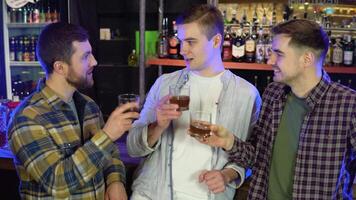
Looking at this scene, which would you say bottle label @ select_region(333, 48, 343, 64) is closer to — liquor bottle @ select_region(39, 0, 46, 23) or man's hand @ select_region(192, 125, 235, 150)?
man's hand @ select_region(192, 125, 235, 150)

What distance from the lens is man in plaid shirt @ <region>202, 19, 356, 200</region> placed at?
1580mm

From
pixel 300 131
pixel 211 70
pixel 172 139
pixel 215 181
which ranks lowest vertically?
pixel 215 181

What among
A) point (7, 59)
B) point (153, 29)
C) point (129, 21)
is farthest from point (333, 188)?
point (7, 59)

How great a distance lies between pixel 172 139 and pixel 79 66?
0.56 meters

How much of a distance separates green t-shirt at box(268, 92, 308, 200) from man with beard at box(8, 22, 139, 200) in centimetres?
64

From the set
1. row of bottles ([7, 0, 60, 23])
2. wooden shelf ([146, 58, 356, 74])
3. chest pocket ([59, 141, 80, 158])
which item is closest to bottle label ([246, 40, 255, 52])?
wooden shelf ([146, 58, 356, 74])

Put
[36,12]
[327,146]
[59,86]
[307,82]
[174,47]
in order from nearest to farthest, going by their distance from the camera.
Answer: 1. [327,146]
2. [307,82]
3. [59,86]
4. [174,47]
5. [36,12]

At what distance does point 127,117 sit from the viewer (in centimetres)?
164

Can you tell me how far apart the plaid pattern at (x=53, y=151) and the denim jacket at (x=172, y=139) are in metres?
0.23

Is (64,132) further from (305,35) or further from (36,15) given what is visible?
(36,15)

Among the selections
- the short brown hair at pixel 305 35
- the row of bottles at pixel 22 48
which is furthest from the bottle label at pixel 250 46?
the row of bottles at pixel 22 48

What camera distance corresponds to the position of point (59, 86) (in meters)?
1.80

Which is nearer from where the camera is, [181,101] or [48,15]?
[181,101]

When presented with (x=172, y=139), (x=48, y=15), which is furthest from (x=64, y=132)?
(x=48, y=15)
